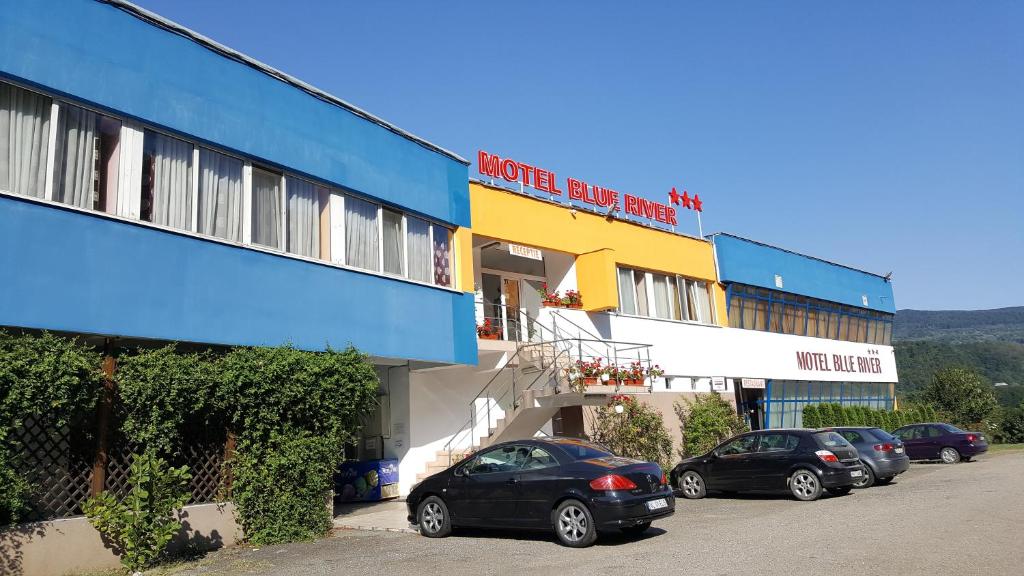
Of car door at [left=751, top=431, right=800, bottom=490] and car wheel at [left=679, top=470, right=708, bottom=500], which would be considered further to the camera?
car wheel at [left=679, top=470, right=708, bottom=500]

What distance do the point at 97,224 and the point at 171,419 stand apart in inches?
115

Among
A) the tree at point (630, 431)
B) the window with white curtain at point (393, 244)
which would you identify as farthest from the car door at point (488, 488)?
the tree at point (630, 431)

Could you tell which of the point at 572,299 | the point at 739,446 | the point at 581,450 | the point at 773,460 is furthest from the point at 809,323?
the point at 581,450

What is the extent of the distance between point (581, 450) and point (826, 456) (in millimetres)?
6197

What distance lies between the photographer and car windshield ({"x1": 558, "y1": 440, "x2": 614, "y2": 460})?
36.2 ft

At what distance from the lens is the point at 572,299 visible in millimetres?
21766

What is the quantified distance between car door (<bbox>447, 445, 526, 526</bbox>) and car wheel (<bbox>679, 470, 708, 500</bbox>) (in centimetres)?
630

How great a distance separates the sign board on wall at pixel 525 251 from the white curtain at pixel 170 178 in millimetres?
9139

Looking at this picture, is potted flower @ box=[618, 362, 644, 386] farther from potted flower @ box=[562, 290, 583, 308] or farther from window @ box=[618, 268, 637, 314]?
window @ box=[618, 268, 637, 314]

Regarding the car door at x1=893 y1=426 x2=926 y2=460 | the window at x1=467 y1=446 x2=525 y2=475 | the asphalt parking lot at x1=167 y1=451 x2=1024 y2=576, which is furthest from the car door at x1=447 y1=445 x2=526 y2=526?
the car door at x1=893 y1=426 x2=926 y2=460

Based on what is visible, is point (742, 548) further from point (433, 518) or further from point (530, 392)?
point (530, 392)

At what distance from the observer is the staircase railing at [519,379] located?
18297 millimetres

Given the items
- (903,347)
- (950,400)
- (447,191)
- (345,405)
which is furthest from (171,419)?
(903,347)

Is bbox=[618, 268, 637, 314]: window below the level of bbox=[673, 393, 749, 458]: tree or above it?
above
